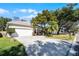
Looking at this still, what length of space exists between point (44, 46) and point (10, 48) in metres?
0.48

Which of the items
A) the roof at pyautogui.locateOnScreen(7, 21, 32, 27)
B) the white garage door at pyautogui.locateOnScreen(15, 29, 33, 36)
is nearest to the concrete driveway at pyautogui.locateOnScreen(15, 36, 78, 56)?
the white garage door at pyautogui.locateOnScreen(15, 29, 33, 36)

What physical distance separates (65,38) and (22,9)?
2.41 feet

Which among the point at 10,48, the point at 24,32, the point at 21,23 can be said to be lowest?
the point at 10,48

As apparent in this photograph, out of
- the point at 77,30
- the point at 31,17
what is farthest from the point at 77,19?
the point at 31,17

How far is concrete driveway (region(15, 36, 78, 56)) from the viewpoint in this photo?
676 centimetres

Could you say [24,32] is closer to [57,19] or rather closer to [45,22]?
[45,22]

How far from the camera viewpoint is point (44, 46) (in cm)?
677

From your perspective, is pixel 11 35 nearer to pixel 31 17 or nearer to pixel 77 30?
pixel 31 17

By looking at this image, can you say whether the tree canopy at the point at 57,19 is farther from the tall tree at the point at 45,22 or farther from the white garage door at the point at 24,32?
the white garage door at the point at 24,32

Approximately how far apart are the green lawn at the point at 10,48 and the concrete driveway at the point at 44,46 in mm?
84

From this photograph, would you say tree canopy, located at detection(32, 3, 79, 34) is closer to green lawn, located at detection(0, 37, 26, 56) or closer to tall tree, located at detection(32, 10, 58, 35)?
tall tree, located at detection(32, 10, 58, 35)

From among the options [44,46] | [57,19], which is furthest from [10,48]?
[57,19]

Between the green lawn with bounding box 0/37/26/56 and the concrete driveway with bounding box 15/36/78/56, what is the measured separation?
8 cm

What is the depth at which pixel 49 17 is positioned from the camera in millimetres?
6773
